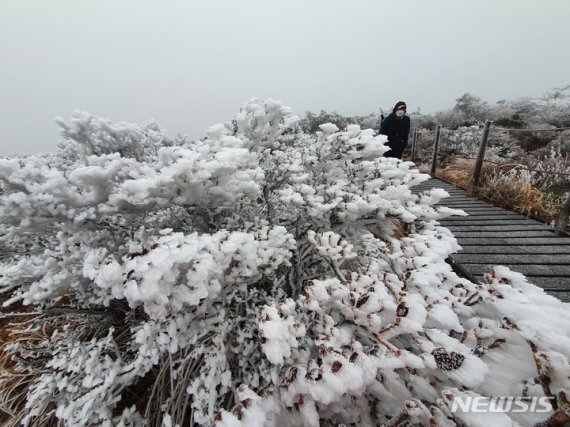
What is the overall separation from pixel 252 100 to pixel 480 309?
1.88m

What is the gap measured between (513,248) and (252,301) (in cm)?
282

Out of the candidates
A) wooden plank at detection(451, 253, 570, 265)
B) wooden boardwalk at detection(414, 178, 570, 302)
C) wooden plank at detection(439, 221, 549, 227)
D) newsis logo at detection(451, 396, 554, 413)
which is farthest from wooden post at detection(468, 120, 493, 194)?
newsis logo at detection(451, 396, 554, 413)

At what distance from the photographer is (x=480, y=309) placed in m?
1.01

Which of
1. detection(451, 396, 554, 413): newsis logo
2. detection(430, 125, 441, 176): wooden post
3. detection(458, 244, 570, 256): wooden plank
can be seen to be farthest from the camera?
detection(430, 125, 441, 176): wooden post

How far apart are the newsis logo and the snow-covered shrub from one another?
0.9 inches

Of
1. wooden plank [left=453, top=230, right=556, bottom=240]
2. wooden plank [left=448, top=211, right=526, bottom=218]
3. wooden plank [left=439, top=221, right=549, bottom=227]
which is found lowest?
wooden plank [left=448, top=211, right=526, bottom=218]

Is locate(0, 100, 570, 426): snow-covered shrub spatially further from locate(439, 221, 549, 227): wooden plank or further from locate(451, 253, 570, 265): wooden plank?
locate(439, 221, 549, 227): wooden plank

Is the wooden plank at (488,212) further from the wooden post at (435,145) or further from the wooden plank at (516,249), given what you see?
the wooden post at (435,145)

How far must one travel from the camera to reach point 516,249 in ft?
9.09

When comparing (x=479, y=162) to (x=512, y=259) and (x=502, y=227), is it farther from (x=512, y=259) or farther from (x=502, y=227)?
(x=512, y=259)

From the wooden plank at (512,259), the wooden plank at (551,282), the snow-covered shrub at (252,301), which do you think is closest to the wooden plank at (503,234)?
the wooden plank at (512,259)

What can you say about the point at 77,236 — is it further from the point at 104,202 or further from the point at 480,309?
the point at 480,309

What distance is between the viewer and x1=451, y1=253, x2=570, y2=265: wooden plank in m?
2.52

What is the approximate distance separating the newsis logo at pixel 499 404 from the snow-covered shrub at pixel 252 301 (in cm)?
2
